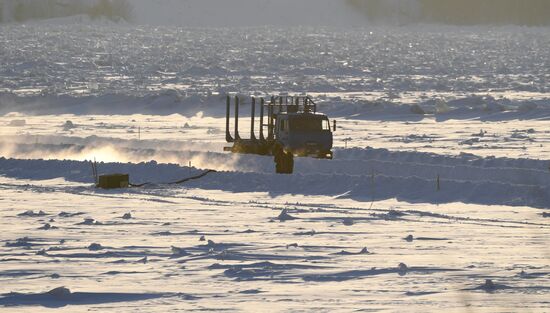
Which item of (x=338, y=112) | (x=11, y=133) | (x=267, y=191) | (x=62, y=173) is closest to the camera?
(x=267, y=191)

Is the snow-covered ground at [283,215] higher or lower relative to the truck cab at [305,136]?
lower

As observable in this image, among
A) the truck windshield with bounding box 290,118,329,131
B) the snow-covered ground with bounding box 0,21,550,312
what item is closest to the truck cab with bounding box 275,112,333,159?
the truck windshield with bounding box 290,118,329,131

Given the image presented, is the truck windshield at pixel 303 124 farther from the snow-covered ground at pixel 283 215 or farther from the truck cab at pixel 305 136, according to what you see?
the snow-covered ground at pixel 283 215

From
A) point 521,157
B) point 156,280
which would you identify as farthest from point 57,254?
point 521,157

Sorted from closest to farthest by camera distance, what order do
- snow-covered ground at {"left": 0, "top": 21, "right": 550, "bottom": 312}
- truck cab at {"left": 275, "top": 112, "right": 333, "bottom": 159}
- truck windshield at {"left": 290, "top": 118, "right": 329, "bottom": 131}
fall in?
snow-covered ground at {"left": 0, "top": 21, "right": 550, "bottom": 312}, truck cab at {"left": 275, "top": 112, "right": 333, "bottom": 159}, truck windshield at {"left": 290, "top": 118, "right": 329, "bottom": 131}

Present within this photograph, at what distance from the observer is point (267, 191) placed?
28.4 m

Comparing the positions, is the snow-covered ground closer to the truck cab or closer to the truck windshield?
the truck cab

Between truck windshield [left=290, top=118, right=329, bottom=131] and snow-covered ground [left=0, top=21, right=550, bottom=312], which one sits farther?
truck windshield [left=290, top=118, right=329, bottom=131]

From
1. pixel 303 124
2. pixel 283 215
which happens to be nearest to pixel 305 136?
pixel 303 124

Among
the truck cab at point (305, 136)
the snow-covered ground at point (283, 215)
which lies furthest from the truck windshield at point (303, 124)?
the snow-covered ground at point (283, 215)

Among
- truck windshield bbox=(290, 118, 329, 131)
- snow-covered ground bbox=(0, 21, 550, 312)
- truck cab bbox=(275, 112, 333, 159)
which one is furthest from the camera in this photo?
truck windshield bbox=(290, 118, 329, 131)

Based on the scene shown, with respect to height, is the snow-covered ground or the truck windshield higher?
the truck windshield

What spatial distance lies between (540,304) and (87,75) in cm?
7753

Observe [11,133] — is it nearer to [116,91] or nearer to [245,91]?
[116,91]
